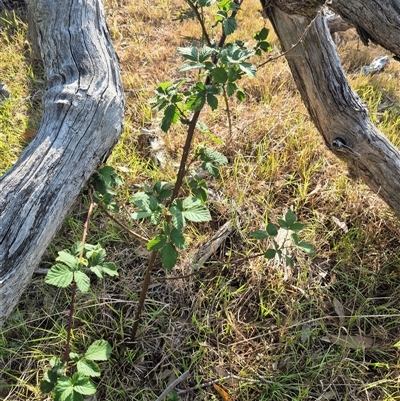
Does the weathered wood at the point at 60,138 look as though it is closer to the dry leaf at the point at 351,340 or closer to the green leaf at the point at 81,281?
the green leaf at the point at 81,281

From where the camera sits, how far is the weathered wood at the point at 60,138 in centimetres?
147

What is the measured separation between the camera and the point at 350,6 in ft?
6.36

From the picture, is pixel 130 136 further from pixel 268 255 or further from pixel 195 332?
pixel 268 255

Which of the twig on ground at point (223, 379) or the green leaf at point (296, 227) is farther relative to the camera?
the twig on ground at point (223, 379)

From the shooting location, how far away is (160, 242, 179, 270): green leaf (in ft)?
4.58

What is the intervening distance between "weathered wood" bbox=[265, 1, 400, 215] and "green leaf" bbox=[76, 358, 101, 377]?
1749 millimetres

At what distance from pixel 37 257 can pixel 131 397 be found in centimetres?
79

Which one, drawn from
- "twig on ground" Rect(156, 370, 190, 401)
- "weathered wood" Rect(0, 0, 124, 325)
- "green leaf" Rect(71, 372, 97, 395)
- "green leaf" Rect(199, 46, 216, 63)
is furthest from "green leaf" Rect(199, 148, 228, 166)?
"twig on ground" Rect(156, 370, 190, 401)

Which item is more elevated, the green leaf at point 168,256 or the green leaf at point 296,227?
the green leaf at point 296,227

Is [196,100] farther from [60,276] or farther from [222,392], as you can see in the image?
[222,392]

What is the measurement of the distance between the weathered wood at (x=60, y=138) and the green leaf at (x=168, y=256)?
482 mm

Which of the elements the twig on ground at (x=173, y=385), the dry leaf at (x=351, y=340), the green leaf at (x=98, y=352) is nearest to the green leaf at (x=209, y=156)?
the green leaf at (x=98, y=352)

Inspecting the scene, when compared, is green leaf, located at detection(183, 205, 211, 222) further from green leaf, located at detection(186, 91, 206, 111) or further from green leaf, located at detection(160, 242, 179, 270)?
green leaf, located at detection(186, 91, 206, 111)

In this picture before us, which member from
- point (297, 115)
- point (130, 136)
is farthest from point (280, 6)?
point (130, 136)
